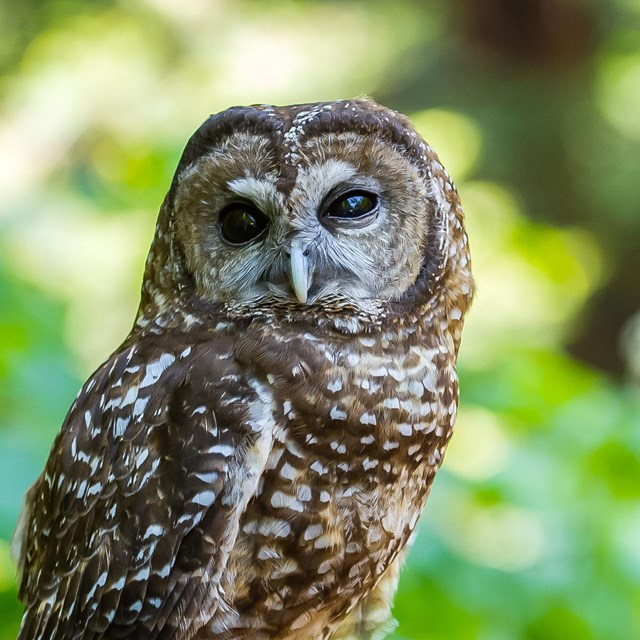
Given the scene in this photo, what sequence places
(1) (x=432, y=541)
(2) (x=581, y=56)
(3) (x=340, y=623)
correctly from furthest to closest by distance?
(2) (x=581, y=56) → (1) (x=432, y=541) → (3) (x=340, y=623)

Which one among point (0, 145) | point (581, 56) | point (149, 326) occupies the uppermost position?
point (581, 56)

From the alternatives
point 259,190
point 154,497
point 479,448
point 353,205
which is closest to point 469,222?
point 479,448

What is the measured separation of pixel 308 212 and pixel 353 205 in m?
0.10

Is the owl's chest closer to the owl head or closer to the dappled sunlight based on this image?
the owl head

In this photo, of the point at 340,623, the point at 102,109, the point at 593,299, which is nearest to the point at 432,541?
the point at 340,623

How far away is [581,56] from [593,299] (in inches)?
71.3

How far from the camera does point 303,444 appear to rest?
184 centimetres

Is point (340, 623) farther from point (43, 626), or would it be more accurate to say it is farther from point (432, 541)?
point (43, 626)

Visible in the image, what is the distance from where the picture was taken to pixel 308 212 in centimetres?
185

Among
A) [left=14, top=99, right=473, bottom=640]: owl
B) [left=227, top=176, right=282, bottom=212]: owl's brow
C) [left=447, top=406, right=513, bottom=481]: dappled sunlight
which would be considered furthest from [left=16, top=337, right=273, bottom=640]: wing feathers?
[left=447, top=406, right=513, bottom=481]: dappled sunlight

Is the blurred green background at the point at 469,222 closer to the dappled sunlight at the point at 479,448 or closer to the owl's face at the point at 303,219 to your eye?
the dappled sunlight at the point at 479,448

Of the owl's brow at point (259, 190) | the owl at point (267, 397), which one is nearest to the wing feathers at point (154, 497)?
the owl at point (267, 397)

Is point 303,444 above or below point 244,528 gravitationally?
above

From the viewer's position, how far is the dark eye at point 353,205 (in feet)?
6.17
